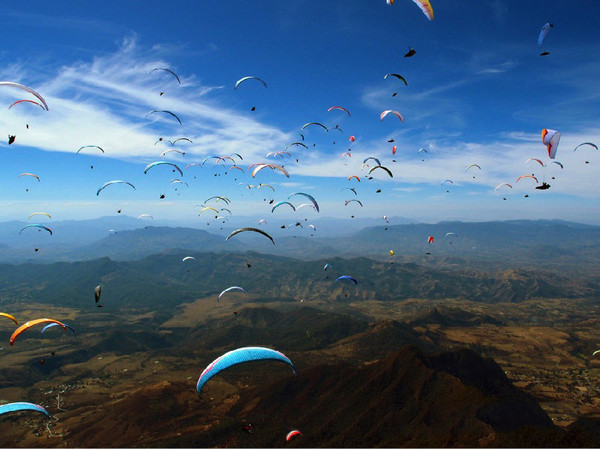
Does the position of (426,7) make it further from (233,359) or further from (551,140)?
(233,359)

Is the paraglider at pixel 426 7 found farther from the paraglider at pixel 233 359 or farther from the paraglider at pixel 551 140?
the paraglider at pixel 233 359

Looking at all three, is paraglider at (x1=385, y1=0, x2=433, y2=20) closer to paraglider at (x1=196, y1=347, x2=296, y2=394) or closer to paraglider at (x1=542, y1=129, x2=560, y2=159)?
paraglider at (x1=542, y1=129, x2=560, y2=159)

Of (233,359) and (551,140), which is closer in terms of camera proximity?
(233,359)

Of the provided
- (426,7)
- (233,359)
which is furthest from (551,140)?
(233,359)

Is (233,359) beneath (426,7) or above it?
beneath

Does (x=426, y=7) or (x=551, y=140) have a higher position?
(x=426, y=7)

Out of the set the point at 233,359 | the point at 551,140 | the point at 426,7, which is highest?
the point at 426,7

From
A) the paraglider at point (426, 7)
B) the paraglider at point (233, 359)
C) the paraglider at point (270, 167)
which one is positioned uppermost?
the paraglider at point (426, 7)

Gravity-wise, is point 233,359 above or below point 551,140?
below

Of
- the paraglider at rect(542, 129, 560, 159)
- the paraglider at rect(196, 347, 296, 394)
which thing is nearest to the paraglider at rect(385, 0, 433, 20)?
the paraglider at rect(542, 129, 560, 159)

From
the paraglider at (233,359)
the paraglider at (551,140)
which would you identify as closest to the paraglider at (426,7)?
the paraglider at (551,140)
